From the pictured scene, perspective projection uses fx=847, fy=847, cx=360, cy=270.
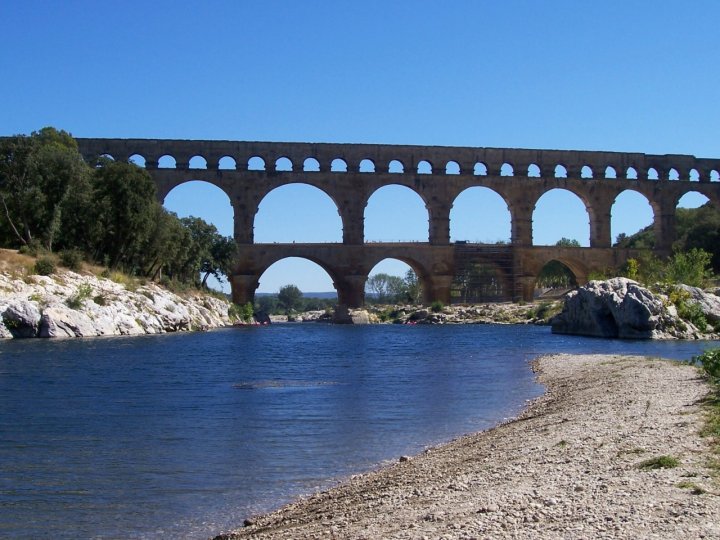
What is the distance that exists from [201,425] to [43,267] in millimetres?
22340

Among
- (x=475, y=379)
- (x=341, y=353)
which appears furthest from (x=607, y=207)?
(x=475, y=379)

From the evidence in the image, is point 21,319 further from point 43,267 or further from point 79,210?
point 79,210

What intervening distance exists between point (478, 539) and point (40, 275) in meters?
28.7

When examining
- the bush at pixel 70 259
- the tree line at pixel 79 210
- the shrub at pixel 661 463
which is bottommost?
the shrub at pixel 661 463

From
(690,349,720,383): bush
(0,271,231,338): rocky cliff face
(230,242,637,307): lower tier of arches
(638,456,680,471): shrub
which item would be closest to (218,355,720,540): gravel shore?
(638,456,680,471): shrub

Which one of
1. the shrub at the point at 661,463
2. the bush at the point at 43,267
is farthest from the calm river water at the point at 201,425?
the bush at the point at 43,267

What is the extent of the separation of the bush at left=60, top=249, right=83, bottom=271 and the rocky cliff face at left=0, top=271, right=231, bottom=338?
72 centimetres

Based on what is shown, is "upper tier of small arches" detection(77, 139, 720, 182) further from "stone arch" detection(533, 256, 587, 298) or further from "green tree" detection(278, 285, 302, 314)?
"green tree" detection(278, 285, 302, 314)

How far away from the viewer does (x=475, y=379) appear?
16.8 m

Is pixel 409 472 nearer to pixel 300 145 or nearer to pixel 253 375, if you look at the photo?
pixel 253 375

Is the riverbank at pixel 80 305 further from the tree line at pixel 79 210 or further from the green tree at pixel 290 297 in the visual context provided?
the green tree at pixel 290 297

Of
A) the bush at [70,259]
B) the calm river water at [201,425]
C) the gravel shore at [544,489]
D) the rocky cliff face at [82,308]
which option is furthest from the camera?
the bush at [70,259]

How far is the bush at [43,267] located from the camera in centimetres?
3089

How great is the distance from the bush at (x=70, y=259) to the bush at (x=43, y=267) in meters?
1.70
